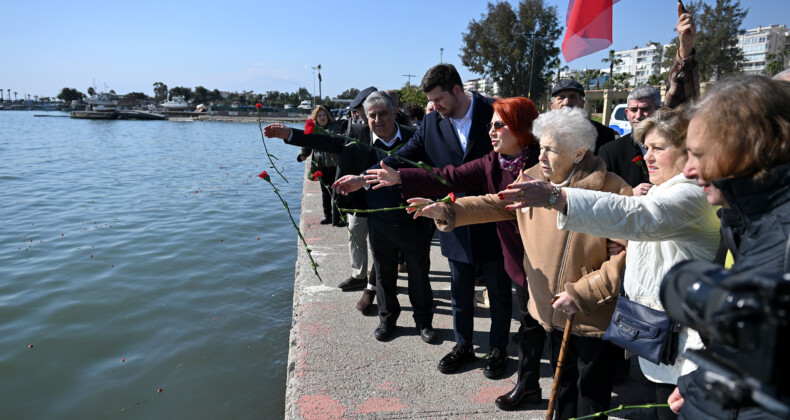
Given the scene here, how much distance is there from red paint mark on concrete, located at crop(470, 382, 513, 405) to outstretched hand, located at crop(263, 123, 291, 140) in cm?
217

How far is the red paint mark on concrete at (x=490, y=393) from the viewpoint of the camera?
2922mm

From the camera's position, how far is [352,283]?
4828 millimetres

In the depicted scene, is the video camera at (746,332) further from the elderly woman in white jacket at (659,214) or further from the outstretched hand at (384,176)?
the outstretched hand at (384,176)

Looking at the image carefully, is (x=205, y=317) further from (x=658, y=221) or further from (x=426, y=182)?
(x=658, y=221)

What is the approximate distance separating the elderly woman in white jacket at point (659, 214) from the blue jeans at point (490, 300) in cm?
138

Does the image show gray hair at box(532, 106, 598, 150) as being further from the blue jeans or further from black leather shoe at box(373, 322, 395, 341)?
black leather shoe at box(373, 322, 395, 341)

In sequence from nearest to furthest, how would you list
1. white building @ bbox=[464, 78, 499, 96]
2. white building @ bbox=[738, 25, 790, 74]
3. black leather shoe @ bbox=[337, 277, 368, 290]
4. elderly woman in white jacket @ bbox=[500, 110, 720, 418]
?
elderly woman in white jacket @ bbox=[500, 110, 720, 418] < black leather shoe @ bbox=[337, 277, 368, 290] < white building @ bbox=[464, 78, 499, 96] < white building @ bbox=[738, 25, 790, 74]

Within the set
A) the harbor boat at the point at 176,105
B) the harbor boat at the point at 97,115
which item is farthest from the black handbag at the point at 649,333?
the harbor boat at the point at 176,105

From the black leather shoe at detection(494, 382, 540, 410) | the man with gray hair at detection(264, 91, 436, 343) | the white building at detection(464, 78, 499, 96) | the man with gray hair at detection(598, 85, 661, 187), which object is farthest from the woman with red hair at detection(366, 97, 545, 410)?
the white building at detection(464, 78, 499, 96)

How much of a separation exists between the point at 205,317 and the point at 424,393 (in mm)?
3728

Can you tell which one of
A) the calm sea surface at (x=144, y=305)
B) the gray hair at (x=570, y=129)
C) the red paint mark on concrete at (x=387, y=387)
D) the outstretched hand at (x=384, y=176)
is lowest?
the calm sea surface at (x=144, y=305)

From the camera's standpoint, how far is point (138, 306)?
6184mm

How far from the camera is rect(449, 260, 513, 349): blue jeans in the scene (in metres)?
3.24

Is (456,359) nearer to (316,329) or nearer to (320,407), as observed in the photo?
(320,407)
